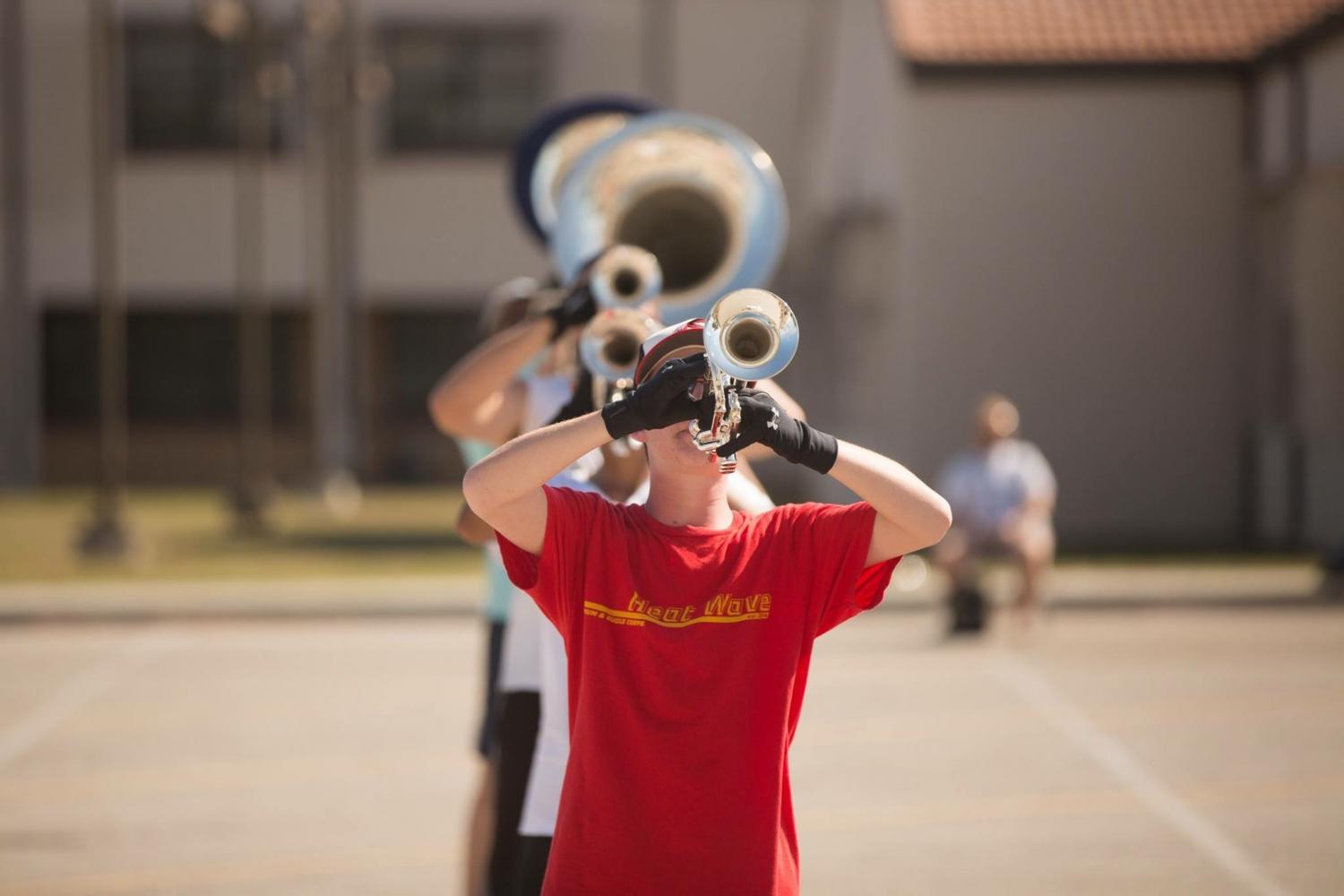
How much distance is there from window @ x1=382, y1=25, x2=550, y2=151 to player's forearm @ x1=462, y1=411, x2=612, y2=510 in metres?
32.2

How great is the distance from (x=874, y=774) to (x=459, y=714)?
2.62 meters

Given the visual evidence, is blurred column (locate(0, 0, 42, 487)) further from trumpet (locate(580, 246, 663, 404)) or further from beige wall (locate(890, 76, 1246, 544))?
trumpet (locate(580, 246, 663, 404))

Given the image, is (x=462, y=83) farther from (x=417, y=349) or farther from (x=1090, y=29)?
(x=1090, y=29)

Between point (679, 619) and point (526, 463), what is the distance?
0.35m

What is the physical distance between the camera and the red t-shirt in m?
2.94

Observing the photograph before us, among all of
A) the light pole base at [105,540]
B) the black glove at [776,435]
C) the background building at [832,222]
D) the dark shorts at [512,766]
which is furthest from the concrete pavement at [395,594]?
the black glove at [776,435]

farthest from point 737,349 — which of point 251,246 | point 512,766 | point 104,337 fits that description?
point 251,246

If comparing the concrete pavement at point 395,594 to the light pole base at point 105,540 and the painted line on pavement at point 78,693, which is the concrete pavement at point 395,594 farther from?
the light pole base at point 105,540

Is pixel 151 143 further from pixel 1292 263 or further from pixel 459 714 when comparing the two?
pixel 459 714

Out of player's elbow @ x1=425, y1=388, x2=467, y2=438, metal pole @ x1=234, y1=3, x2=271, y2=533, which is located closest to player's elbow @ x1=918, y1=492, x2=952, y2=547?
player's elbow @ x1=425, y1=388, x2=467, y2=438

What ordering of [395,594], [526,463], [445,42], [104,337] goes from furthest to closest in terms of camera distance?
[445,42], [104,337], [395,594], [526,463]

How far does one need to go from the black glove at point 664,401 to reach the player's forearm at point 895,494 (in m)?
0.30

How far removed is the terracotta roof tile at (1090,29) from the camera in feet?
62.3

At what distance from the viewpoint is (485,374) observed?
429 cm
